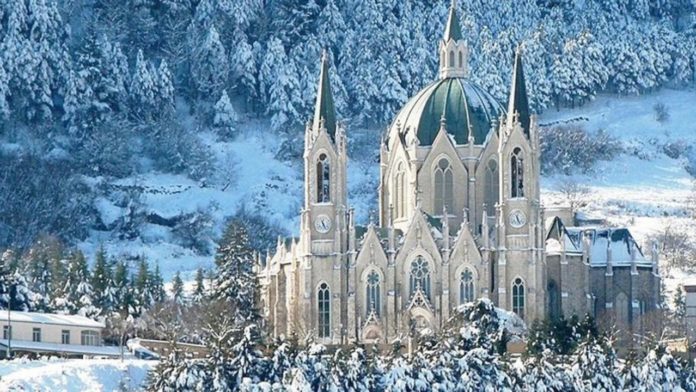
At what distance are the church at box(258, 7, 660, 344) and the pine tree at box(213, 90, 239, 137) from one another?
6037 cm

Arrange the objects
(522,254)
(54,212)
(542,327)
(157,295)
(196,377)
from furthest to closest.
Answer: (54,212), (157,295), (522,254), (542,327), (196,377)

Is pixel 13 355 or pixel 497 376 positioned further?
pixel 13 355

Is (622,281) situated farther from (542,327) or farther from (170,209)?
(170,209)

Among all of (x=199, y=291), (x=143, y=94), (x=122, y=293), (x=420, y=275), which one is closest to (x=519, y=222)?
(x=420, y=275)

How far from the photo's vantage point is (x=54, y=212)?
178375mm

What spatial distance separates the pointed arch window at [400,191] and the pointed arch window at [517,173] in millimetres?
7835

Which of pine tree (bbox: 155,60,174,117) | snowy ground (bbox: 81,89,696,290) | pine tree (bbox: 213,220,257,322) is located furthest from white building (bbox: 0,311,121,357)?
pine tree (bbox: 155,60,174,117)

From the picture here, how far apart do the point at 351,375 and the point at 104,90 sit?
9749cm

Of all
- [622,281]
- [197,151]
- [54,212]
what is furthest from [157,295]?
[197,151]

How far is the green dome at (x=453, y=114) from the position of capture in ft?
447

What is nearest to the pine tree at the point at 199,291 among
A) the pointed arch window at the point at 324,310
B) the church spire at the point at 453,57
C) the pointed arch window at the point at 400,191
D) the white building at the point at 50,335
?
the pointed arch window at the point at 324,310

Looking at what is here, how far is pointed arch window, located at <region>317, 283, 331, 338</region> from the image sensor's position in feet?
428

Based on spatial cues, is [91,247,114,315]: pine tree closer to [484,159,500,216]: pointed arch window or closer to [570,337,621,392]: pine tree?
[484,159,500,216]: pointed arch window

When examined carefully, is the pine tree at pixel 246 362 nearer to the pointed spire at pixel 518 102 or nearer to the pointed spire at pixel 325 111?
A: the pointed spire at pixel 325 111
